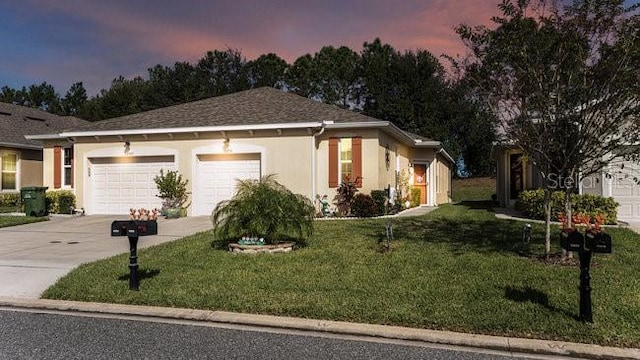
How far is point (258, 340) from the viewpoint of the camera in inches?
183

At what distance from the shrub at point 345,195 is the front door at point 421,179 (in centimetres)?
848

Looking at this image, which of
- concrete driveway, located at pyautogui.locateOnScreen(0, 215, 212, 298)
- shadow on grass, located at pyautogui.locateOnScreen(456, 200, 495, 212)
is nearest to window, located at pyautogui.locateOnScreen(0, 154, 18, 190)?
concrete driveway, located at pyautogui.locateOnScreen(0, 215, 212, 298)

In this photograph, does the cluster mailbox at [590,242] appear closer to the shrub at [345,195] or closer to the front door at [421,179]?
the shrub at [345,195]

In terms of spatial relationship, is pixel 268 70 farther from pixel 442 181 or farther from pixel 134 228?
pixel 134 228

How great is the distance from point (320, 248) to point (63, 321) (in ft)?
15.1

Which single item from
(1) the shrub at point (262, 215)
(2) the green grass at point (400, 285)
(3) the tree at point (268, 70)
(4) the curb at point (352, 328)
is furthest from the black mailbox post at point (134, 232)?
(3) the tree at point (268, 70)

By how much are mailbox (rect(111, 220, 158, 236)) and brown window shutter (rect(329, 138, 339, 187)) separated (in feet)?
31.5

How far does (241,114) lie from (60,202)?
24.4 ft

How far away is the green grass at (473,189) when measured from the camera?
36.2m

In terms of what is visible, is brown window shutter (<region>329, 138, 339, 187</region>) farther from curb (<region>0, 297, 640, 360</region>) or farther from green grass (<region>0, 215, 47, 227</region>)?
curb (<region>0, 297, 640, 360</region>)

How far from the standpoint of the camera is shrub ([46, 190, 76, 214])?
57.1ft

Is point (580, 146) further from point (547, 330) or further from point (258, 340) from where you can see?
point (258, 340)

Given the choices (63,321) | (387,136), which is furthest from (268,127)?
(63,321)

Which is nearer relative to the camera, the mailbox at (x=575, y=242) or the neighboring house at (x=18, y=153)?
the mailbox at (x=575, y=242)
